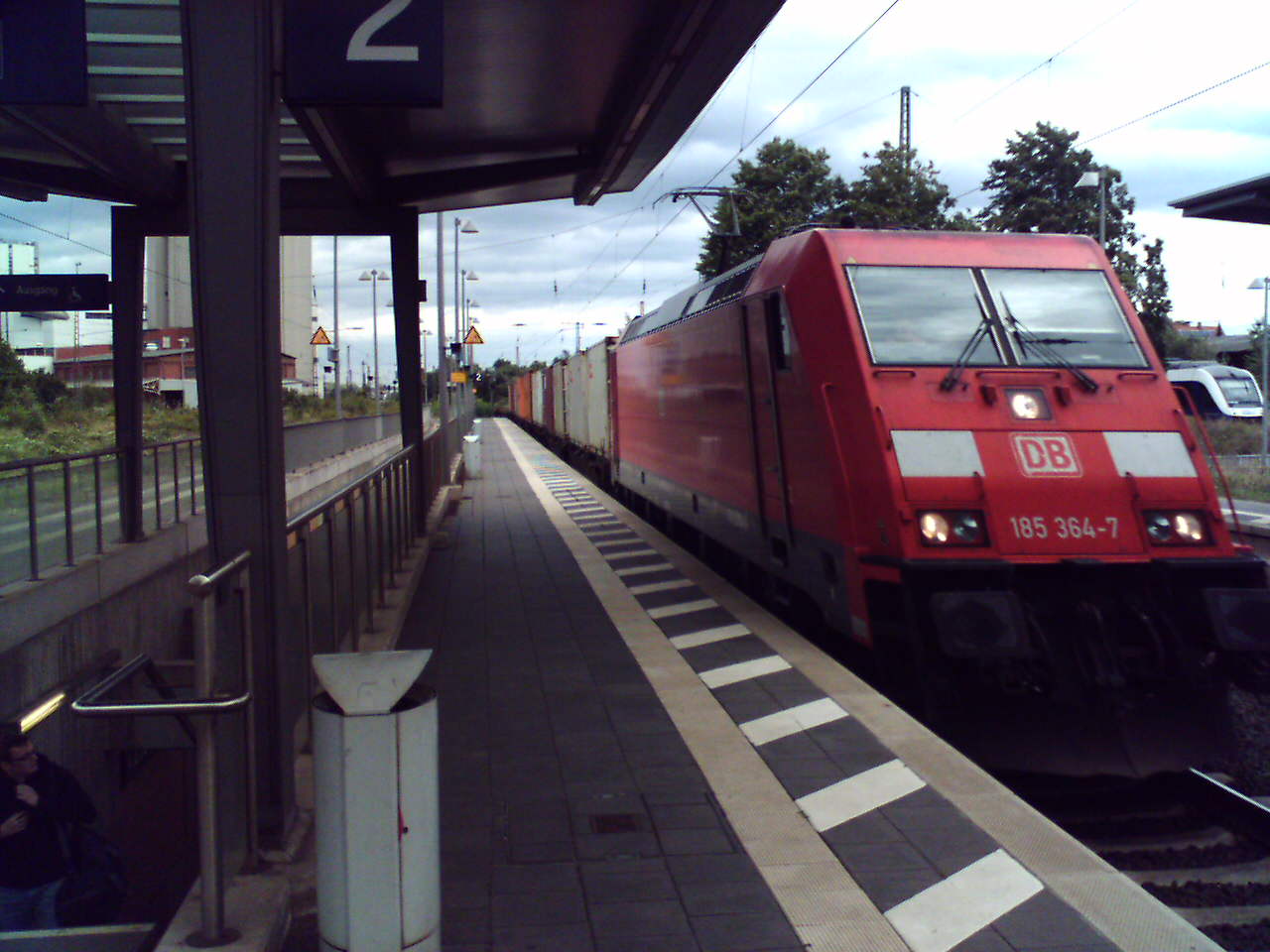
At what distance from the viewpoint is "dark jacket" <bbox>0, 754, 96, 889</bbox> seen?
535cm

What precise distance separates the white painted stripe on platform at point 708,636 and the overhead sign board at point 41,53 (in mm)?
5302

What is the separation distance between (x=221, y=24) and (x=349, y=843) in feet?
10.1

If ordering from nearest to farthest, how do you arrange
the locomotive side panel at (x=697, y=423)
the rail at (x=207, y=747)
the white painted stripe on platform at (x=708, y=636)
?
1. the rail at (x=207, y=747)
2. the white painted stripe on platform at (x=708, y=636)
3. the locomotive side panel at (x=697, y=423)

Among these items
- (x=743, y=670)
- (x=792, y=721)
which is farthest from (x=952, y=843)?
(x=743, y=670)

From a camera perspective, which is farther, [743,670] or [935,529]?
[743,670]

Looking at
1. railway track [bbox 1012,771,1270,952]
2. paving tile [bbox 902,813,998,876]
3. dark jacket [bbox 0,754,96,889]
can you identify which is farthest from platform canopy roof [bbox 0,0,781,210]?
railway track [bbox 1012,771,1270,952]

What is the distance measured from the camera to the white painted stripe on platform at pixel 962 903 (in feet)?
13.5

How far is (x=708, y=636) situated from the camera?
921 centimetres

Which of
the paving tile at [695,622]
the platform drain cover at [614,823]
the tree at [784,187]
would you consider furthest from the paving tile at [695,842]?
the tree at [784,187]

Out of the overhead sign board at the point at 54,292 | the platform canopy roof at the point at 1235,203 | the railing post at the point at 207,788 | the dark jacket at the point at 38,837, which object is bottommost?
the dark jacket at the point at 38,837

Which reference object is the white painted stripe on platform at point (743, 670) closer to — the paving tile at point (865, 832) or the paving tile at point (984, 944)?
the paving tile at point (865, 832)

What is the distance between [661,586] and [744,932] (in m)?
7.58

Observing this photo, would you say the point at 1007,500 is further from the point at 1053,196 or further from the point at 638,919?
the point at 1053,196

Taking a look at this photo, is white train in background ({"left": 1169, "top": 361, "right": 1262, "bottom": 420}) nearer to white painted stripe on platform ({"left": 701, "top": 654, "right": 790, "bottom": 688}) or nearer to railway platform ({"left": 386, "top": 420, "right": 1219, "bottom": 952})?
white painted stripe on platform ({"left": 701, "top": 654, "right": 790, "bottom": 688})
